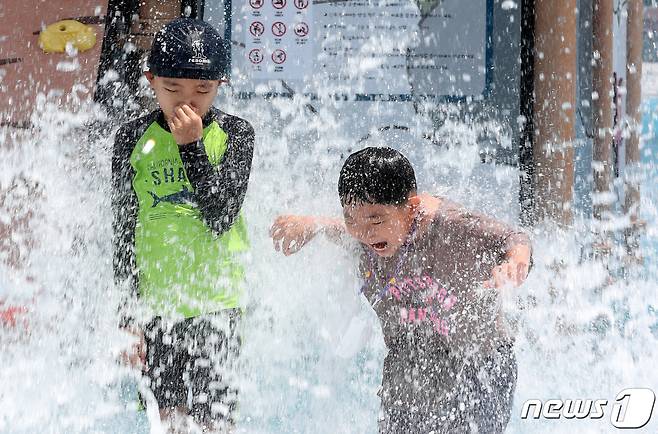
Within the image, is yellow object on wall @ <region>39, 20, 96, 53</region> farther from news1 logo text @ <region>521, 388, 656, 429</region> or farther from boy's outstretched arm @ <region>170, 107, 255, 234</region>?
news1 logo text @ <region>521, 388, 656, 429</region>

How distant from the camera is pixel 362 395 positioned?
3.59 metres

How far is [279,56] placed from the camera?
14.1 feet

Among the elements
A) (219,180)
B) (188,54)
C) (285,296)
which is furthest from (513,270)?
(285,296)

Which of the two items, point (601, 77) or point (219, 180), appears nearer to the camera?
point (219, 180)

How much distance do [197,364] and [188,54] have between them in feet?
3.02

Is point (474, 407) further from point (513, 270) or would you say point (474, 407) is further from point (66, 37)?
point (66, 37)

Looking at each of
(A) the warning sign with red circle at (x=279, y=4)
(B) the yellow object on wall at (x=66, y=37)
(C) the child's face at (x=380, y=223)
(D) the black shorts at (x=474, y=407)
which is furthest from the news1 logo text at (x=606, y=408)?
(B) the yellow object on wall at (x=66, y=37)

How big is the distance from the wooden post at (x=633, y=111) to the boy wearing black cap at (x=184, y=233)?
15.3 feet

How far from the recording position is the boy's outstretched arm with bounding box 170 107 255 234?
245 cm

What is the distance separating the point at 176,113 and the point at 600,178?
3958mm

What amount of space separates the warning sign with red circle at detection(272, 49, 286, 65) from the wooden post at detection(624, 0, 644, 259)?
3367 mm

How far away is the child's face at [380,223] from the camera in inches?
87.7

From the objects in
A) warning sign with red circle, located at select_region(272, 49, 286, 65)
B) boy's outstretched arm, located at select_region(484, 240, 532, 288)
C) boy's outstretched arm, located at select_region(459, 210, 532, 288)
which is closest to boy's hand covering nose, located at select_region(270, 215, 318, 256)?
boy's outstretched arm, located at select_region(459, 210, 532, 288)

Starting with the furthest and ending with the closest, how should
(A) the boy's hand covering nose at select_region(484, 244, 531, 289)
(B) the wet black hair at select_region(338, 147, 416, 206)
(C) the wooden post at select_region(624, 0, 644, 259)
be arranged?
1. (C) the wooden post at select_region(624, 0, 644, 259)
2. (B) the wet black hair at select_region(338, 147, 416, 206)
3. (A) the boy's hand covering nose at select_region(484, 244, 531, 289)
